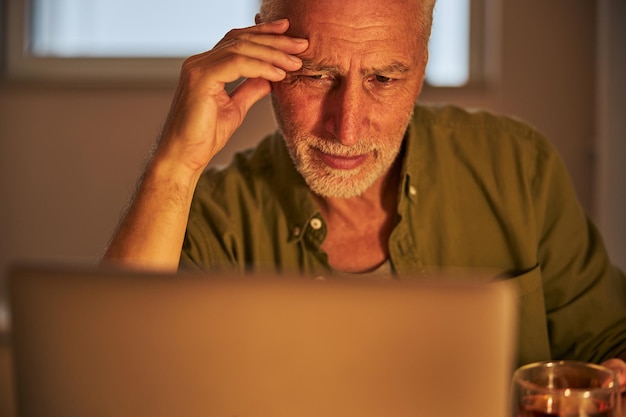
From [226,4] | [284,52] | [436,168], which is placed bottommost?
[436,168]

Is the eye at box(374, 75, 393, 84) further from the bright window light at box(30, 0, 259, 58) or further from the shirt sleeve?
the bright window light at box(30, 0, 259, 58)

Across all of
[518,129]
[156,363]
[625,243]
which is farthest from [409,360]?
[625,243]

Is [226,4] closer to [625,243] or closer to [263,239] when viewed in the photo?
[625,243]

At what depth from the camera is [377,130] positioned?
1437 millimetres

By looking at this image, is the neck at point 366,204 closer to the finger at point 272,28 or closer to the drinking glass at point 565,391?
the finger at point 272,28

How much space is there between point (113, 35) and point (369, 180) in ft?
7.34

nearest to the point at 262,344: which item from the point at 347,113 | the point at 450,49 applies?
the point at 347,113

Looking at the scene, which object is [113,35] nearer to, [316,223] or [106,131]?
[106,131]

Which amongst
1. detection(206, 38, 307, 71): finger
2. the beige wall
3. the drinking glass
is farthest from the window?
the drinking glass

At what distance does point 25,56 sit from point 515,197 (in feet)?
8.07

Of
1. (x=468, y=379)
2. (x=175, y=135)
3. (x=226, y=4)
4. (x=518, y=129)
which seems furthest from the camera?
(x=226, y=4)

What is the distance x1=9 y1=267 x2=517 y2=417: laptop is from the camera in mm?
673

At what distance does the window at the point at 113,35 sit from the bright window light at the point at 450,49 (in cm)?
72

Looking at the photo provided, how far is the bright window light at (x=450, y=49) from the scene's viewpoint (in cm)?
323
